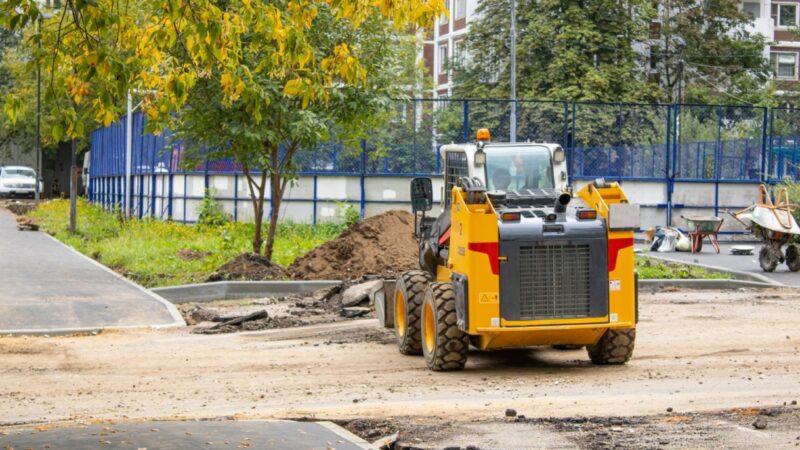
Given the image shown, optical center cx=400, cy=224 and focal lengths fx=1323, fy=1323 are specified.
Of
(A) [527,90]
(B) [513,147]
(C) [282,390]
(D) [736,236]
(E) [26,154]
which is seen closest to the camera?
(C) [282,390]

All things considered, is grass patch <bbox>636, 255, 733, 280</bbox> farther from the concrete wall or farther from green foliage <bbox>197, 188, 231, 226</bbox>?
green foliage <bbox>197, 188, 231, 226</bbox>

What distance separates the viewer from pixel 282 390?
12305 mm

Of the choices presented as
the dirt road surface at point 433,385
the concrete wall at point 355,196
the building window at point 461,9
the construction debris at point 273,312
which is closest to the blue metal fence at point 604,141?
the concrete wall at point 355,196

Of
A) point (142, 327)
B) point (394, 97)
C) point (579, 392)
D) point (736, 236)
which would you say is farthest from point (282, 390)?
point (736, 236)

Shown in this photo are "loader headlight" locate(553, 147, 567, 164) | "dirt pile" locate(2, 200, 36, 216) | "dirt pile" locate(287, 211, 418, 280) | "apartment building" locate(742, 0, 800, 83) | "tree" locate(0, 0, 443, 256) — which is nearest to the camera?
"tree" locate(0, 0, 443, 256)

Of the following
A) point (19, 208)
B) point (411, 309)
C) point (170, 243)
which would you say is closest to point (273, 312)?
point (411, 309)

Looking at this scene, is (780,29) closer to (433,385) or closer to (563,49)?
(563,49)

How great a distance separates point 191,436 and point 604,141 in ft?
88.5

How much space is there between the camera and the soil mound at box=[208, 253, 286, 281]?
22.5m

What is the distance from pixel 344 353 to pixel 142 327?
4.14 meters

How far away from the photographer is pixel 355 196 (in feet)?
107

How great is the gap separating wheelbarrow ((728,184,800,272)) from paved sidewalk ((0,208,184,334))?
1156 cm

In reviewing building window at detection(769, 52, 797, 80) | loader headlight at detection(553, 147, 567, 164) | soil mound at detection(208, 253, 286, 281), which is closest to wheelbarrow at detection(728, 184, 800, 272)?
soil mound at detection(208, 253, 286, 281)

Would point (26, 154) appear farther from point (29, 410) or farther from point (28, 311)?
point (29, 410)
